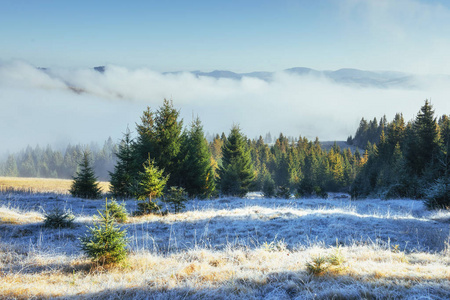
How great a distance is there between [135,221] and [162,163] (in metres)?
11.5

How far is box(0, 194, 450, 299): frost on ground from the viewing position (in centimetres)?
360

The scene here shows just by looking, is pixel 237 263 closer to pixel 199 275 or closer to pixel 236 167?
pixel 199 275

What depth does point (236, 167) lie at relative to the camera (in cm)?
2862

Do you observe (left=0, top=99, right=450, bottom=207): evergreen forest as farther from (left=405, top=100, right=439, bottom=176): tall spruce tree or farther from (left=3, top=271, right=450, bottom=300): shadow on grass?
(left=3, top=271, right=450, bottom=300): shadow on grass

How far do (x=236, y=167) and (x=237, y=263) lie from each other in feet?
77.0

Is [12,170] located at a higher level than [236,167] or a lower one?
lower

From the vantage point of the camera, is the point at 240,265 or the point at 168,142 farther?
the point at 168,142

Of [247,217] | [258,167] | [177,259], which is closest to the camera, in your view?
[177,259]

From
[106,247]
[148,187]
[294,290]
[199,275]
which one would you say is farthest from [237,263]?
[148,187]

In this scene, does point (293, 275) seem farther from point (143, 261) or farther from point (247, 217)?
point (247, 217)

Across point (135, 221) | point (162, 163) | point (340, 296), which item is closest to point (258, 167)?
point (162, 163)

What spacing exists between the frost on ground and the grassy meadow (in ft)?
0.05

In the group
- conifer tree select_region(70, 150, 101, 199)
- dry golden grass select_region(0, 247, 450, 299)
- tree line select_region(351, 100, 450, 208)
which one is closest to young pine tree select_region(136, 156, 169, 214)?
dry golden grass select_region(0, 247, 450, 299)

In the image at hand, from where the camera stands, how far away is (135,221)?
9.14 metres
